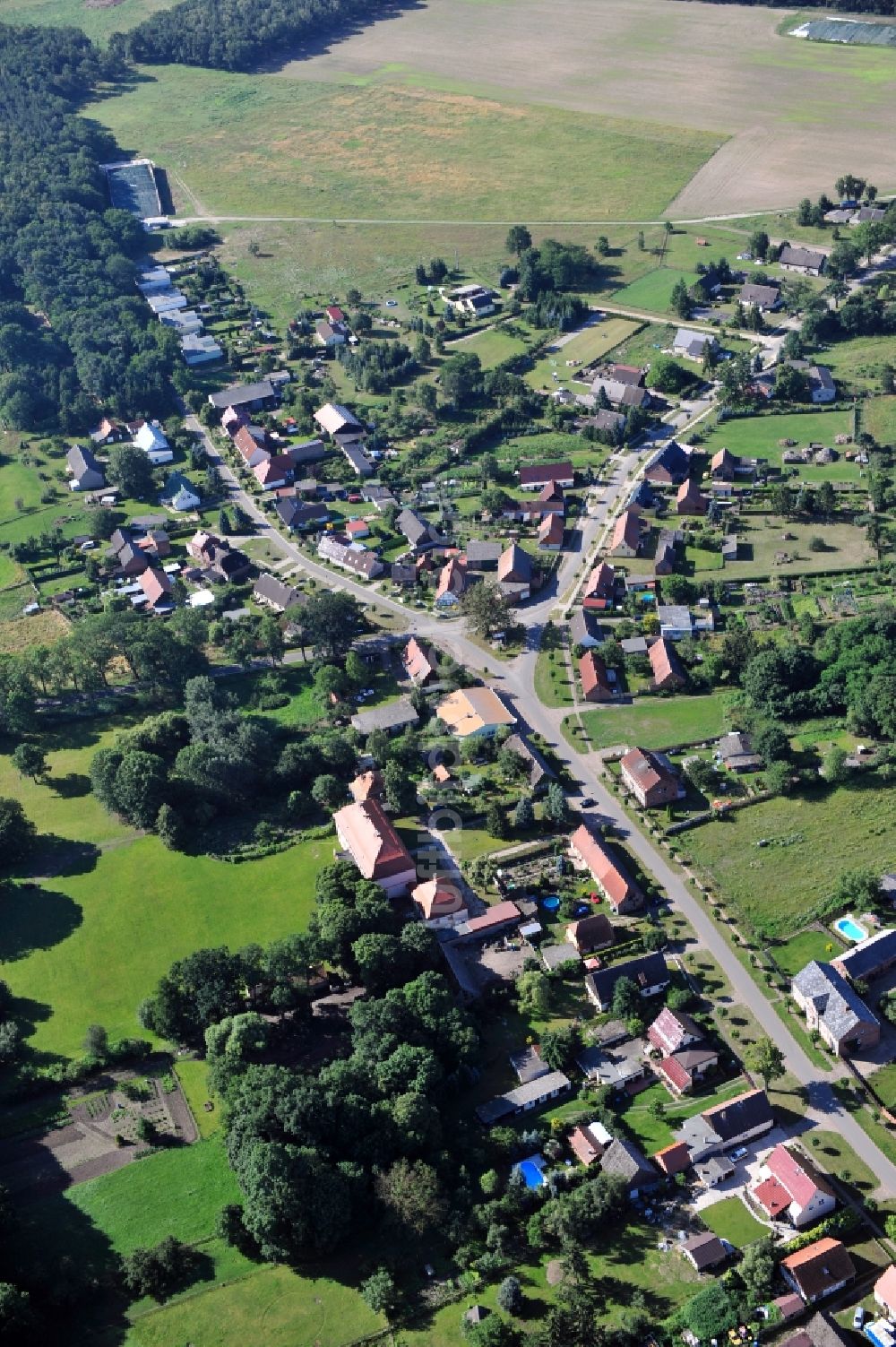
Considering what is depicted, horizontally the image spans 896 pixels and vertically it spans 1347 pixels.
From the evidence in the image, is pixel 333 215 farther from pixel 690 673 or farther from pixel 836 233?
pixel 690 673

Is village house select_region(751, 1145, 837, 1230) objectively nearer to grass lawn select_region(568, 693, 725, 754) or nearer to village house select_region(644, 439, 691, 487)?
grass lawn select_region(568, 693, 725, 754)

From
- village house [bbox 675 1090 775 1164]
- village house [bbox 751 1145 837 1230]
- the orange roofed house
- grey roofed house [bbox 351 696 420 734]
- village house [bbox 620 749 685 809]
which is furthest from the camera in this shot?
grey roofed house [bbox 351 696 420 734]

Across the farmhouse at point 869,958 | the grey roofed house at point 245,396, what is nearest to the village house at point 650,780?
the farmhouse at point 869,958

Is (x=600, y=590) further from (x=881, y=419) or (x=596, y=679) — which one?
(x=881, y=419)

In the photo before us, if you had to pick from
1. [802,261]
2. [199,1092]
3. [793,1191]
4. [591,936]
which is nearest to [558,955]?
[591,936]

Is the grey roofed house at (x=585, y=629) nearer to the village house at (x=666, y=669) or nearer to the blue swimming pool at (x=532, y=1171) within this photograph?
the village house at (x=666, y=669)

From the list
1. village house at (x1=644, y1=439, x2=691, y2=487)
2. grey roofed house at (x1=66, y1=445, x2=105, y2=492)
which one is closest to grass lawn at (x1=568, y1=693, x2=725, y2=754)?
village house at (x1=644, y1=439, x2=691, y2=487)

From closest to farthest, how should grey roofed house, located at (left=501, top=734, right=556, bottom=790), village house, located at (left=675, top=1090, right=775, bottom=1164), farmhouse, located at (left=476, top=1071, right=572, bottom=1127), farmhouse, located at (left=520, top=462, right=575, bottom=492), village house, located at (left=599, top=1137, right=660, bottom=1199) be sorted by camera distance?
village house, located at (left=599, top=1137, right=660, bottom=1199), village house, located at (left=675, top=1090, right=775, bottom=1164), farmhouse, located at (left=476, top=1071, right=572, bottom=1127), grey roofed house, located at (left=501, top=734, right=556, bottom=790), farmhouse, located at (left=520, top=462, right=575, bottom=492)
